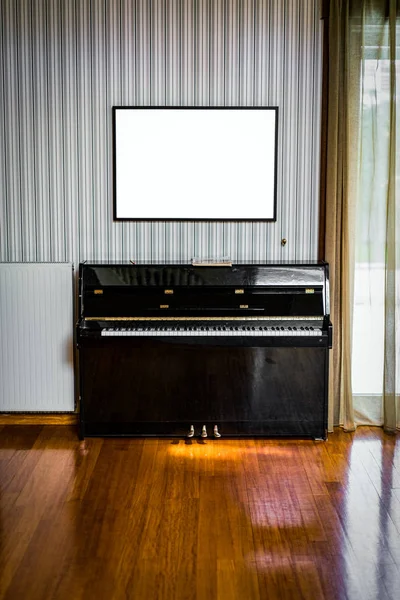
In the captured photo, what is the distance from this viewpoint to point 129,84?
4984mm

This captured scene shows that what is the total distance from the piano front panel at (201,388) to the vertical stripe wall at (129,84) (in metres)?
0.70

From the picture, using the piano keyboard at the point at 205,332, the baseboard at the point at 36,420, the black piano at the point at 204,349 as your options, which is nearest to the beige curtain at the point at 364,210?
the black piano at the point at 204,349

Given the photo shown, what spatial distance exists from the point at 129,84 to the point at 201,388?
188 cm

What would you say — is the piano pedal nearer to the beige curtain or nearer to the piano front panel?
the piano front panel

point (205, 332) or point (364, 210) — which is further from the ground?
point (364, 210)

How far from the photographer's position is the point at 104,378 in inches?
187

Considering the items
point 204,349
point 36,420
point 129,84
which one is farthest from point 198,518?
point 129,84

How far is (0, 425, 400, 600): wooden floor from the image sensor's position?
3182mm

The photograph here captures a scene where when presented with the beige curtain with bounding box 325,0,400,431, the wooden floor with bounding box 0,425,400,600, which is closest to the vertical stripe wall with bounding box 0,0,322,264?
the beige curtain with bounding box 325,0,400,431

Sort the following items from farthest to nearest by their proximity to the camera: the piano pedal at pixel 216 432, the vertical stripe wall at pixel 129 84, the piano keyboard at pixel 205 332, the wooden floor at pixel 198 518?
the vertical stripe wall at pixel 129 84, the piano pedal at pixel 216 432, the piano keyboard at pixel 205 332, the wooden floor at pixel 198 518

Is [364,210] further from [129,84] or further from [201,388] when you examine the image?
[129,84]

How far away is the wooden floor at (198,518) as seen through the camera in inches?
125

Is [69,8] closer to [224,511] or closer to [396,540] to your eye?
[224,511]

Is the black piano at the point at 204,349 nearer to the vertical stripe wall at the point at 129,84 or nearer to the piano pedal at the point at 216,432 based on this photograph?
the piano pedal at the point at 216,432
